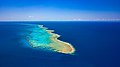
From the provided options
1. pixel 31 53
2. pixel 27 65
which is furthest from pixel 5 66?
pixel 31 53

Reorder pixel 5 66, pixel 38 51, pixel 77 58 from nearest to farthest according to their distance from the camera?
pixel 5 66 → pixel 77 58 → pixel 38 51

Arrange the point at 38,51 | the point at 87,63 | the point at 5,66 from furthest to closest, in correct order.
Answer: the point at 38,51 < the point at 87,63 < the point at 5,66

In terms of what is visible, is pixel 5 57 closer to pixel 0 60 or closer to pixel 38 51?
pixel 0 60

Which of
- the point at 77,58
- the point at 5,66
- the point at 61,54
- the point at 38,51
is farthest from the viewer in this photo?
the point at 38,51

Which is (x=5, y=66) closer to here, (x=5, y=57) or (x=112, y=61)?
(x=5, y=57)

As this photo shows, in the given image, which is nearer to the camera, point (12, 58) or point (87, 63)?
point (87, 63)

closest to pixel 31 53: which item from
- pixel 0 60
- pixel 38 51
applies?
pixel 38 51

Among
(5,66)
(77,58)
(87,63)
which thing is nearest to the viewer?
(5,66)

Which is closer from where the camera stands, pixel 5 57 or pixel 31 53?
pixel 5 57
